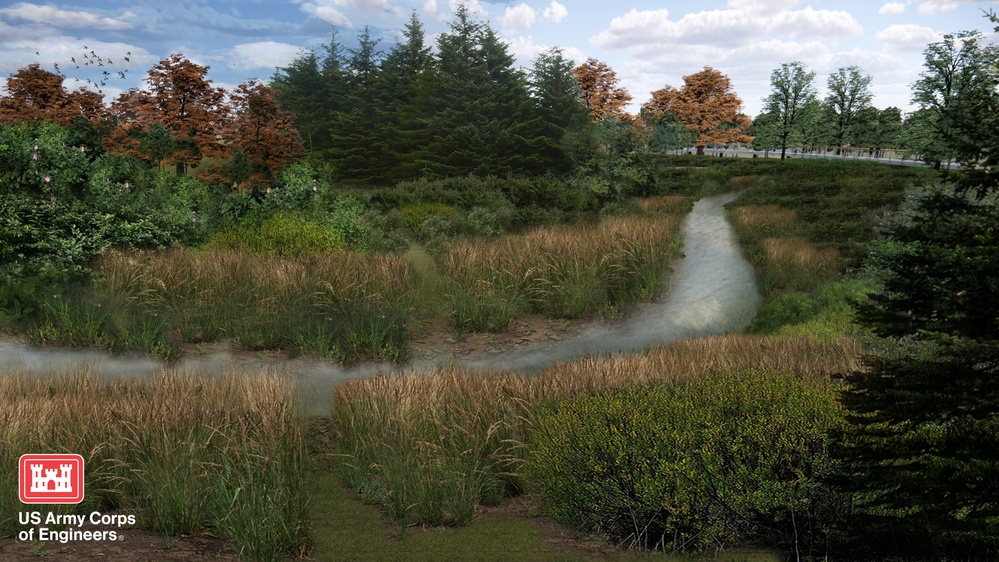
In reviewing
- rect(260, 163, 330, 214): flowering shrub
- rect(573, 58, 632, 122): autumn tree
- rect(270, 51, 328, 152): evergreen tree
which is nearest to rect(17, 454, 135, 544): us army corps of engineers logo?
rect(260, 163, 330, 214): flowering shrub

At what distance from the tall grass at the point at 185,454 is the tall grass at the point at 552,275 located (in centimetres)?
448

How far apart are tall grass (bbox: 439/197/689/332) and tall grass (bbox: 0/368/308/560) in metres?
4.48

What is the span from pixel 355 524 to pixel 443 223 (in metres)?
12.1

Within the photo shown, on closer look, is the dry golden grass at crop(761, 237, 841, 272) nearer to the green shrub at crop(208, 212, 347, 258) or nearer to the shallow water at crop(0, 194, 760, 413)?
the shallow water at crop(0, 194, 760, 413)

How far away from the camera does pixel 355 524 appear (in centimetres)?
543

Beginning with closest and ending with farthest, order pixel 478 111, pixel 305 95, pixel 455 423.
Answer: pixel 455 423
pixel 478 111
pixel 305 95

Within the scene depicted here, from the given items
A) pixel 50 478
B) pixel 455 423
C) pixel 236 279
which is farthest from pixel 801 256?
pixel 50 478

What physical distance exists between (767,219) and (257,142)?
48.6ft

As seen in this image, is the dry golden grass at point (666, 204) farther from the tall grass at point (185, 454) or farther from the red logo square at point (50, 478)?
the red logo square at point (50, 478)

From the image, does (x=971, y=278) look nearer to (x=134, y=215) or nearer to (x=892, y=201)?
(x=134, y=215)

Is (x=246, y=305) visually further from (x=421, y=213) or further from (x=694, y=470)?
(x=421, y=213)

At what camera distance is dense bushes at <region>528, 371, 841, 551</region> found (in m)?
4.52

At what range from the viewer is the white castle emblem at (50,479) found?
16.4 ft

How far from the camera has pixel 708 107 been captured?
53625mm
